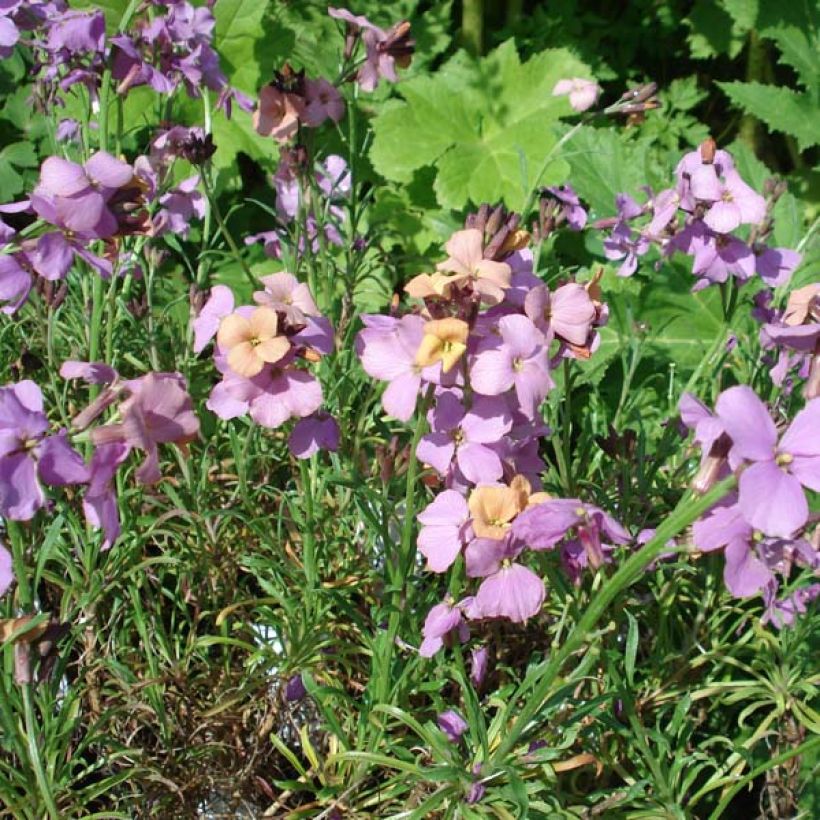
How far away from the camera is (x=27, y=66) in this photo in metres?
3.03

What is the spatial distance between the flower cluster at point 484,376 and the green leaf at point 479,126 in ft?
5.64

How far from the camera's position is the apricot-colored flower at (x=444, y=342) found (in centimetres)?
89

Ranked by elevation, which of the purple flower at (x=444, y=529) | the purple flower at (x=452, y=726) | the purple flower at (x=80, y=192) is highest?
the purple flower at (x=80, y=192)

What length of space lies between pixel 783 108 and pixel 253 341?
2.34 metres

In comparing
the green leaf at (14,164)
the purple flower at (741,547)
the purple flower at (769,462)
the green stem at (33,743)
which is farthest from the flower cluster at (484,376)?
the green leaf at (14,164)

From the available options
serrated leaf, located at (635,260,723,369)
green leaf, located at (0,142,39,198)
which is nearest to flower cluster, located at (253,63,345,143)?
serrated leaf, located at (635,260,723,369)

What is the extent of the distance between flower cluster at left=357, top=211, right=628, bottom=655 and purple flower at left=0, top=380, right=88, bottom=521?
31cm

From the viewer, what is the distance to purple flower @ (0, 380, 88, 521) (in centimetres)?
81

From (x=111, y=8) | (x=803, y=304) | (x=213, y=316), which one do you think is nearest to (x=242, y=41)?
(x=111, y=8)

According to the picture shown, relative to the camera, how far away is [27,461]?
0.82 metres

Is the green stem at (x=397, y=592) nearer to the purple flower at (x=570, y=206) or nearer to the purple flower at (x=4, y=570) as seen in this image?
the purple flower at (x=4, y=570)

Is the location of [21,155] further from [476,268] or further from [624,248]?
[476,268]

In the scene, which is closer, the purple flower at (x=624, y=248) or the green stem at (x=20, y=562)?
the green stem at (x=20, y=562)

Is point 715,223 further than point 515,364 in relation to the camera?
Yes
